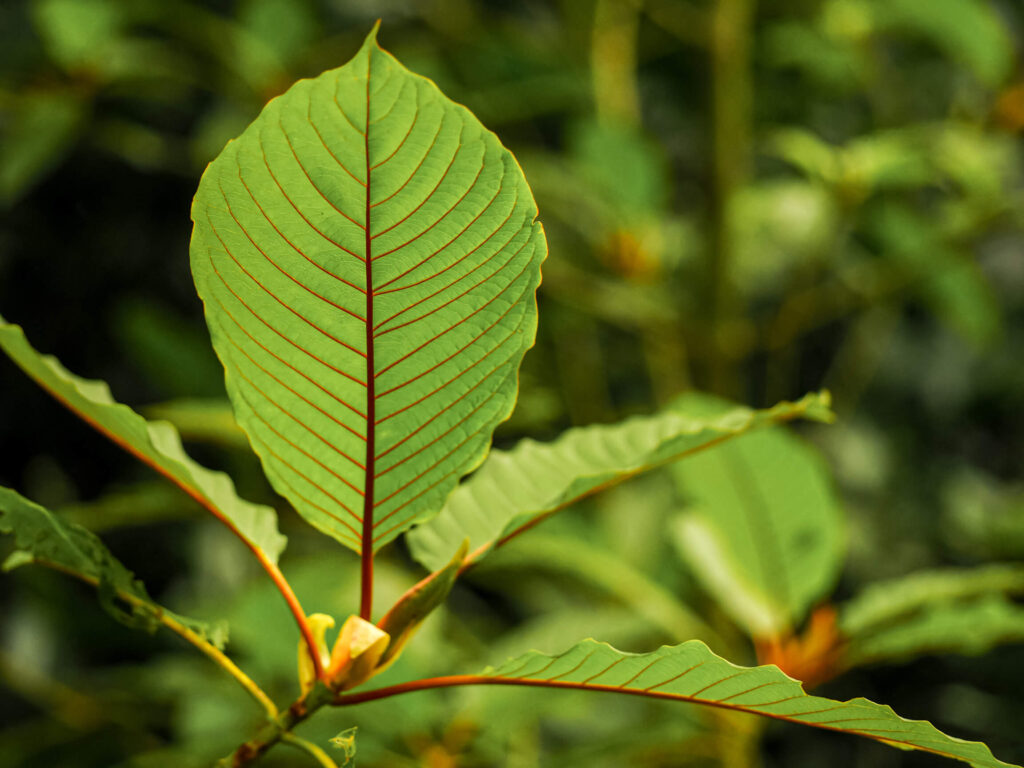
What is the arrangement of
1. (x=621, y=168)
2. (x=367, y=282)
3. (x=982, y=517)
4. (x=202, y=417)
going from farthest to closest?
(x=982, y=517) < (x=621, y=168) < (x=202, y=417) < (x=367, y=282)

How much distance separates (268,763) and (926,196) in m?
1.54

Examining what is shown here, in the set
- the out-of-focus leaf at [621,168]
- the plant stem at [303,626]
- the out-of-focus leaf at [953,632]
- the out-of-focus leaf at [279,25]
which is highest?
the out-of-focus leaf at [279,25]

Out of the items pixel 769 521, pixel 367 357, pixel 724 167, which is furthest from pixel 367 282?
pixel 724 167

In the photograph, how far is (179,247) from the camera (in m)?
1.45

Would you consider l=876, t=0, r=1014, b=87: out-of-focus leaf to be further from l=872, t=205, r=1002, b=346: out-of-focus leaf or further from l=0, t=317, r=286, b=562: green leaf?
l=0, t=317, r=286, b=562: green leaf

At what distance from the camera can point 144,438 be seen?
0.94ft

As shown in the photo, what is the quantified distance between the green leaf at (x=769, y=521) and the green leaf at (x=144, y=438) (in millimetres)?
349

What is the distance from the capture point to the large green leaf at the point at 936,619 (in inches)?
21.9

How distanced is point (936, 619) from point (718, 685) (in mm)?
359

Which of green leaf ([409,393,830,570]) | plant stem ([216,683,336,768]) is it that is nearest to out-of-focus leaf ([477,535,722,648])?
green leaf ([409,393,830,570])

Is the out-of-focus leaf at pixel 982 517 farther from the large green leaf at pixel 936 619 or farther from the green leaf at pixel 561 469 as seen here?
the green leaf at pixel 561 469

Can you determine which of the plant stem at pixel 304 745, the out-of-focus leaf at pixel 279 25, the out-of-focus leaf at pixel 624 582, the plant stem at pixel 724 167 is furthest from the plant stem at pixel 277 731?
the out-of-focus leaf at pixel 279 25

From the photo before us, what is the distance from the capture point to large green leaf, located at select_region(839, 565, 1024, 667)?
0.56m

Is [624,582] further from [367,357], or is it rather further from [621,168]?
[367,357]
